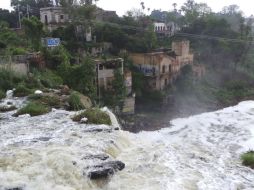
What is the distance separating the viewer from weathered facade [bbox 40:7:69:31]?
30.6 metres

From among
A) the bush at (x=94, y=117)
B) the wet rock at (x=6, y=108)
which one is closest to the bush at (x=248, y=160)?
the bush at (x=94, y=117)

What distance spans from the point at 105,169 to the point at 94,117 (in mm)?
3059

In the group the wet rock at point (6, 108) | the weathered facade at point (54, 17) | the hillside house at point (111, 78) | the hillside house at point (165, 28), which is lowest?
the hillside house at point (111, 78)

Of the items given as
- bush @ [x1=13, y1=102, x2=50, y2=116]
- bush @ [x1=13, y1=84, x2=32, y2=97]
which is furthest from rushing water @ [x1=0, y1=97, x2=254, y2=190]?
bush @ [x1=13, y1=84, x2=32, y2=97]

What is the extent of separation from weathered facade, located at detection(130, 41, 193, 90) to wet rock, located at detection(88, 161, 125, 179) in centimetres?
1909

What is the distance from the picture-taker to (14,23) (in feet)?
114

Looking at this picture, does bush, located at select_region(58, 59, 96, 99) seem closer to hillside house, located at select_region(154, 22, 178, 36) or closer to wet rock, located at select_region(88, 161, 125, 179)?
wet rock, located at select_region(88, 161, 125, 179)

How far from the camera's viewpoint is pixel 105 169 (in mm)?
6867

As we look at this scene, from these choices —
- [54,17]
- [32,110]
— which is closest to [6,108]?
[32,110]

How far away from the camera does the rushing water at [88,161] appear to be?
6.57m

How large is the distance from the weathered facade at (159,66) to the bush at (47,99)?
584 inches

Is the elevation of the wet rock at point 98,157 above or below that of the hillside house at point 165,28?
below

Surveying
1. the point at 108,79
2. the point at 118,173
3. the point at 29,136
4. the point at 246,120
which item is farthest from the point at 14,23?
the point at 118,173

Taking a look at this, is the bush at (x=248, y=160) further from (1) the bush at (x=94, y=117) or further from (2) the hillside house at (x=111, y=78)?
(2) the hillside house at (x=111, y=78)
